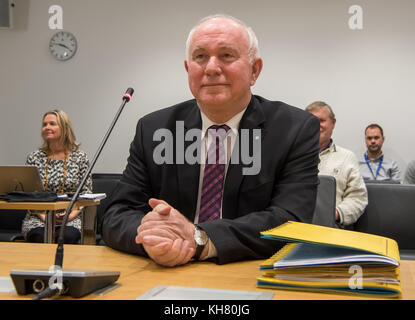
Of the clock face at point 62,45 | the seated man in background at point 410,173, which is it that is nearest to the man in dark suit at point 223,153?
the seated man in background at point 410,173

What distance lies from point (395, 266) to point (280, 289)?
Result: 233 mm

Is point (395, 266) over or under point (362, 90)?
under

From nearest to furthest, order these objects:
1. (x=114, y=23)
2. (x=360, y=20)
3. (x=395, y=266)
A: (x=395, y=266)
(x=360, y=20)
(x=114, y=23)

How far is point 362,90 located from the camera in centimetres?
560

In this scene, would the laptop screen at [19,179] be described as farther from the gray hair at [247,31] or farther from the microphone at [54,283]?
the microphone at [54,283]

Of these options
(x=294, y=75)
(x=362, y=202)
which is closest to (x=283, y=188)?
(x=362, y=202)

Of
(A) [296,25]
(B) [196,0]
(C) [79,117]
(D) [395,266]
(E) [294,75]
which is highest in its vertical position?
(B) [196,0]

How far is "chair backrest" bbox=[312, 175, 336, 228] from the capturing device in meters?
2.21

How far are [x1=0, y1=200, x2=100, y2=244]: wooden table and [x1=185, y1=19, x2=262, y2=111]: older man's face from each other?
1.59 meters

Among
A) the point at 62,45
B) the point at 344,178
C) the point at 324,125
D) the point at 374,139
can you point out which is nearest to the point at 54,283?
the point at 344,178

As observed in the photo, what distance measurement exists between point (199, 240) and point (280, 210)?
1.03 feet

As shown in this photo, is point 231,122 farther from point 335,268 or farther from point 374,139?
point 374,139

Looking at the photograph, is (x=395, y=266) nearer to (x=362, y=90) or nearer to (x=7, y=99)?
(x=362, y=90)

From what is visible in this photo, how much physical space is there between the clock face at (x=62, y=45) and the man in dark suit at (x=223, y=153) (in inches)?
189
